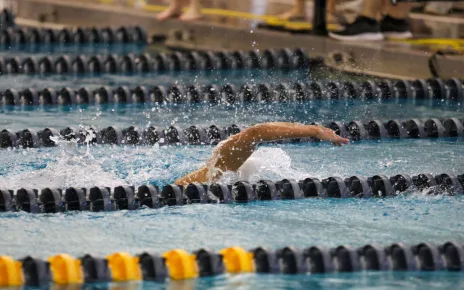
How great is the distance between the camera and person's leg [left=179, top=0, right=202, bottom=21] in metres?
11.6

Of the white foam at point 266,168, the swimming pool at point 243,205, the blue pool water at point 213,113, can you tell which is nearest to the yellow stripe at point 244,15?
the blue pool water at point 213,113

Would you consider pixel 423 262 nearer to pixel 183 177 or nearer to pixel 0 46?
pixel 183 177

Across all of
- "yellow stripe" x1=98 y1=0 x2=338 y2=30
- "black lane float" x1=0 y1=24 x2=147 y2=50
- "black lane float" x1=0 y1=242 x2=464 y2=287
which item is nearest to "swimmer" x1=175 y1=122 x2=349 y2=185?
"black lane float" x1=0 y1=242 x2=464 y2=287

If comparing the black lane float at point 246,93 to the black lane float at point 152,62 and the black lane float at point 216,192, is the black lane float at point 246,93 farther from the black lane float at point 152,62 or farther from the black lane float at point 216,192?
the black lane float at point 216,192

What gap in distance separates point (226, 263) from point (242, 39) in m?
6.40

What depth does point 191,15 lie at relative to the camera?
1160 centimetres

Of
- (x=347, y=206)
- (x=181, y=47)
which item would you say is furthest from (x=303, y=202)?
(x=181, y=47)

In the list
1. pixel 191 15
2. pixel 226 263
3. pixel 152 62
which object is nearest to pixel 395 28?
pixel 152 62

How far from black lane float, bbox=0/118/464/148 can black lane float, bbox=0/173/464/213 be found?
1282mm

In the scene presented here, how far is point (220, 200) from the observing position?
582 cm

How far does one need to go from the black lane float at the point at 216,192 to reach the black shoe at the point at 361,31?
158 inches

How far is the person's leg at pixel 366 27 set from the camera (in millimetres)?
10000

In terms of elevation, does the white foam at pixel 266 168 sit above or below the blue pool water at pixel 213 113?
below

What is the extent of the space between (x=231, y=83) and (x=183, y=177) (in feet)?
11.1
